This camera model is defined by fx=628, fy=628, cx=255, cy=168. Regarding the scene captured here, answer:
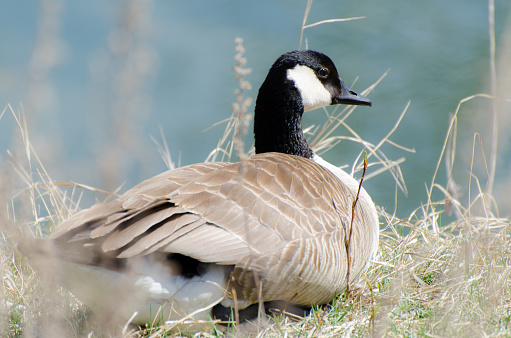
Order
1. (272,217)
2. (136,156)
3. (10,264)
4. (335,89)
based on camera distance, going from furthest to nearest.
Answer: (335,89), (10,264), (272,217), (136,156)

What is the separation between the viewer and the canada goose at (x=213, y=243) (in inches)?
97.2

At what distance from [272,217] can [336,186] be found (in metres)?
0.63

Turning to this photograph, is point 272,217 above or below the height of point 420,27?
below

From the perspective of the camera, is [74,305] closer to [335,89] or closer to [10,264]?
[10,264]

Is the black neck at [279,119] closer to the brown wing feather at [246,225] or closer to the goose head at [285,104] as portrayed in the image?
the goose head at [285,104]

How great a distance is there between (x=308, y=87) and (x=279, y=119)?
0.30 m

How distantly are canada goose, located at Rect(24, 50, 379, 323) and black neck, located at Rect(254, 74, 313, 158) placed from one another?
0.57m

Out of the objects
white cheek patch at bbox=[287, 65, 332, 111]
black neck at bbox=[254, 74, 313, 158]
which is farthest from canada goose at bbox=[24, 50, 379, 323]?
white cheek patch at bbox=[287, 65, 332, 111]

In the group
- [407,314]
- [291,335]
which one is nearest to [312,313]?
[291,335]

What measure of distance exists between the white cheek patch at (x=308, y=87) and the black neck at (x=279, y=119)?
49mm

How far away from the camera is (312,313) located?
301 cm

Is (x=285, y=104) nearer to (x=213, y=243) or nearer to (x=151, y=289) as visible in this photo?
(x=213, y=243)

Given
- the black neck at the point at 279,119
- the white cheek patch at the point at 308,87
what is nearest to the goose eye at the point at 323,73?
the white cheek patch at the point at 308,87

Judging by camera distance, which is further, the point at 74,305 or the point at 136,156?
the point at 74,305
